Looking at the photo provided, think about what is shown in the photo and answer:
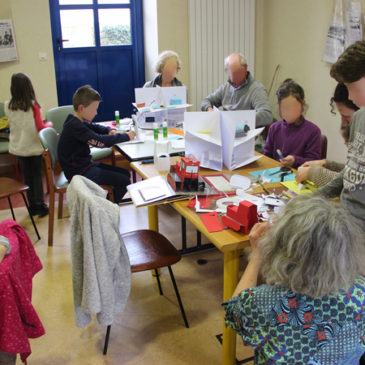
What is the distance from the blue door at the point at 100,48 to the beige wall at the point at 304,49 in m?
1.57

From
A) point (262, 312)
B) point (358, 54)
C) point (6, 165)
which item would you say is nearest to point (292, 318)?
point (262, 312)

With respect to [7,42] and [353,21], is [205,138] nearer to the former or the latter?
[353,21]

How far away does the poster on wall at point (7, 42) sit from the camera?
4500mm

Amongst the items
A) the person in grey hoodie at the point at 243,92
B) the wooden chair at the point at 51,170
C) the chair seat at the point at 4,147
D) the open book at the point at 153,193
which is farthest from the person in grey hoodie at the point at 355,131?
the chair seat at the point at 4,147

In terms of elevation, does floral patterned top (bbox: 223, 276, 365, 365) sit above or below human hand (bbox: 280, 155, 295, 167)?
below

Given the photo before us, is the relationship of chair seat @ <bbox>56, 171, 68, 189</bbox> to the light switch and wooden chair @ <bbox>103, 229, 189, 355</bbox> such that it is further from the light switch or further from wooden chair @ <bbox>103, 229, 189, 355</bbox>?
the light switch

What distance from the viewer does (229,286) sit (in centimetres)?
176

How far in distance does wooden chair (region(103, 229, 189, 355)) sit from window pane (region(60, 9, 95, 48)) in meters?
3.56

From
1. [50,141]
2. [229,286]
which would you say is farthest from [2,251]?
[50,141]

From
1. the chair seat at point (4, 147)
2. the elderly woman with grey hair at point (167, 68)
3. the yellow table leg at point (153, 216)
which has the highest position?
the elderly woman with grey hair at point (167, 68)

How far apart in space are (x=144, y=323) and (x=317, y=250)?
4.78 feet

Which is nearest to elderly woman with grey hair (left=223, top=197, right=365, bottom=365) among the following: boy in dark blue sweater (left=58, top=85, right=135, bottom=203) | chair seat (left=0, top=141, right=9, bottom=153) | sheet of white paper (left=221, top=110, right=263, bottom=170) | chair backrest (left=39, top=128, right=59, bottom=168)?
sheet of white paper (left=221, top=110, right=263, bottom=170)

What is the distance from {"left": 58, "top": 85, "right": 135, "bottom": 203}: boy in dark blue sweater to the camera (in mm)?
2938

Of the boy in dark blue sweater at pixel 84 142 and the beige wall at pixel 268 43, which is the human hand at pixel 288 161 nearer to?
the boy in dark blue sweater at pixel 84 142
